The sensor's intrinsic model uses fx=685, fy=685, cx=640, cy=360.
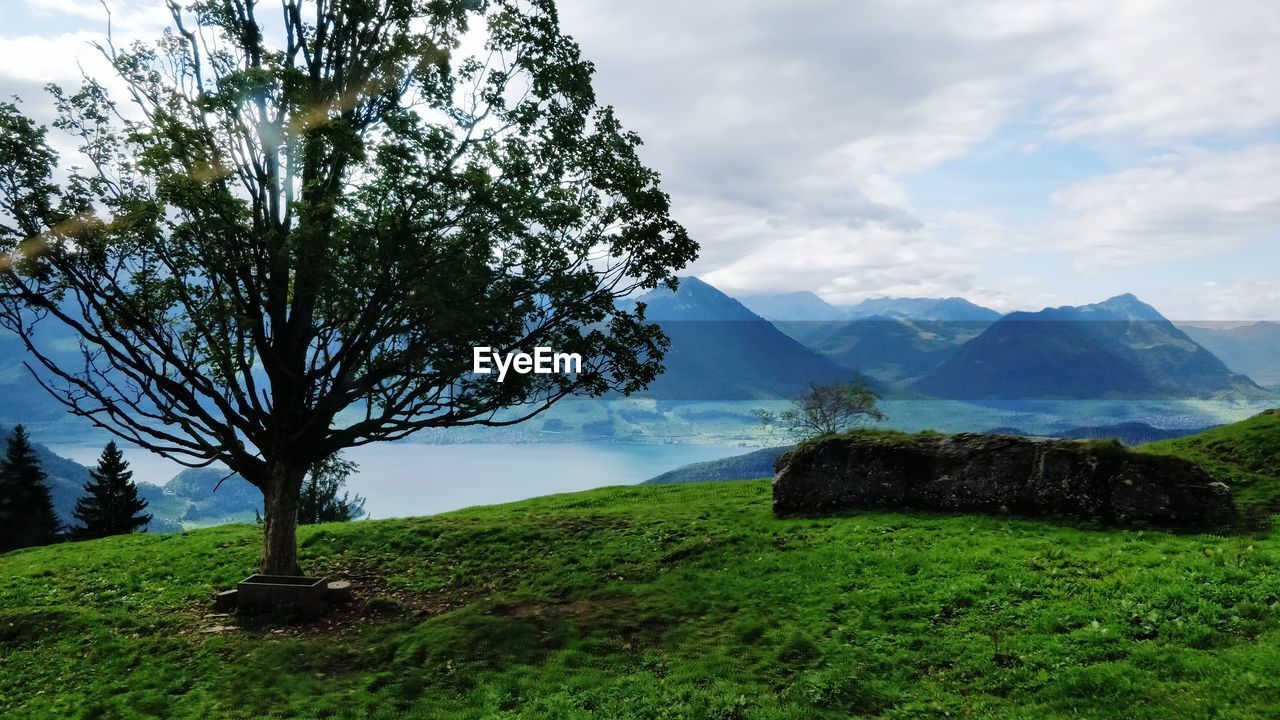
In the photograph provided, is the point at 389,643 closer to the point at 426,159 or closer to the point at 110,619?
the point at 110,619

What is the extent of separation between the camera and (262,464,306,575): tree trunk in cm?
2297

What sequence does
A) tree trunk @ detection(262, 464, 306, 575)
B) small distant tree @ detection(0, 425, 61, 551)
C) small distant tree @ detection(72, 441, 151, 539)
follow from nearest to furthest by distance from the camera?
tree trunk @ detection(262, 464, 306, 575) < small distant tree @ detection(0, 425, 61, 551) < small distant tree @ detection(72, 441, 151, 539)

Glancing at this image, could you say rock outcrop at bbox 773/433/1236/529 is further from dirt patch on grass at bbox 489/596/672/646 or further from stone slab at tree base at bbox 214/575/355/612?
stone slab at tree base at bbox 214/575/355/612

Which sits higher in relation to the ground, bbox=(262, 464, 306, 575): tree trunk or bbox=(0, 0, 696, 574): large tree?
bbox=(0, 0, 696, 574): large tree

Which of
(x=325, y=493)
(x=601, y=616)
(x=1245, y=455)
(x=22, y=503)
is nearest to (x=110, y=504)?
(x=22, y=503)

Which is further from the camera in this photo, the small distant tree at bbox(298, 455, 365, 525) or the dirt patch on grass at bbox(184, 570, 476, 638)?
the small distant tree at bbox(298, 455, 365, 525)

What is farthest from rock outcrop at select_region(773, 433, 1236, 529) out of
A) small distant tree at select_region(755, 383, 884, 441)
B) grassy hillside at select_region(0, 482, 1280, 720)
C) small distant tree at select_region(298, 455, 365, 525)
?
small distant tree at select_region(755, 383, 884, 441)

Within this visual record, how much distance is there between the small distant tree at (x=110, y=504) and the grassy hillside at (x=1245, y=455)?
85699mm

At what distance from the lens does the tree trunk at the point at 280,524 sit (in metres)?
23.0

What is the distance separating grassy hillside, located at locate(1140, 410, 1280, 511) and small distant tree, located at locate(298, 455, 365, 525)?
61.9m

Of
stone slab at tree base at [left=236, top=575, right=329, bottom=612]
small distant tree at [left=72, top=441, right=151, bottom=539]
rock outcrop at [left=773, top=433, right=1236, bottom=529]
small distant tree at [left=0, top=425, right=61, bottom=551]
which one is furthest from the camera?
small distant tree at [left=72, top=441, right=151, bottom=539]

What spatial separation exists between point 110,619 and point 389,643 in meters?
9.79

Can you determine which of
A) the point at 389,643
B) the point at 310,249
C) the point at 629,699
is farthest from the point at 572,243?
the point at 629,699

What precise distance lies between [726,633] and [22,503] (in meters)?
81.2
